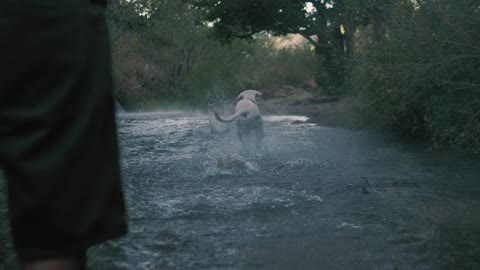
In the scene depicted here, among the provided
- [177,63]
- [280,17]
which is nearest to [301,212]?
[280,17]

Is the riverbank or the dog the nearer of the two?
the dog

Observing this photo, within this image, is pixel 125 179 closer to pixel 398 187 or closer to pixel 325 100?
A: pixel 398 187

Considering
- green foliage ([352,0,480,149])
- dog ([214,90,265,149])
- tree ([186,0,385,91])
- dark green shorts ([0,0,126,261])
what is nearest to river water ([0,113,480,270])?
dog ([214,90,265,149])

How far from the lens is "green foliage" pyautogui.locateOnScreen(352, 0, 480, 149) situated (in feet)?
22.6

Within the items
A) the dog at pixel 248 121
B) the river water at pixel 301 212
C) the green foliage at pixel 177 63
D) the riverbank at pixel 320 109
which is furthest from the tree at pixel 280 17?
the river water at pixel 301 212

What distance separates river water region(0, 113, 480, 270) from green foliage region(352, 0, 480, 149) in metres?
0.77

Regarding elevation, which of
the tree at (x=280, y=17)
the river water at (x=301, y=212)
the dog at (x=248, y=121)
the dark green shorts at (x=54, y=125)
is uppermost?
the tree at (x=280, y=17)

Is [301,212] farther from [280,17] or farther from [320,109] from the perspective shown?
[320,109]

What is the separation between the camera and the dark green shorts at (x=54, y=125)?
1.05 meters

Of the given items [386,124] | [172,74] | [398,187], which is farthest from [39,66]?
[172,74]

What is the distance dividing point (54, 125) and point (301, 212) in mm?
4181

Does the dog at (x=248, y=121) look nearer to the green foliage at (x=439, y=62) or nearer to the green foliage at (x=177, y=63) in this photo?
the green foliage at (x=439, y=62)

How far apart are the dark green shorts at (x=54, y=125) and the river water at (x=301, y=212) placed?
251 centimetres

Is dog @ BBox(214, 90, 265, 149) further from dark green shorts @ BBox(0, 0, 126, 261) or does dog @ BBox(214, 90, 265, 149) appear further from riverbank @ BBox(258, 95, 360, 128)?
dark green shorts @ BBox(0, 0, 126, 261)
